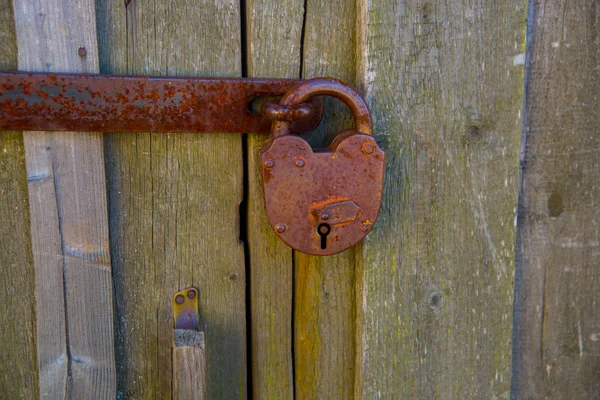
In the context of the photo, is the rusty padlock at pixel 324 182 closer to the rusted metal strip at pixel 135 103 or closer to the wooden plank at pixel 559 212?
the rusted metal strip at pixel 135 103

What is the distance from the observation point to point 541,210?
90 cm

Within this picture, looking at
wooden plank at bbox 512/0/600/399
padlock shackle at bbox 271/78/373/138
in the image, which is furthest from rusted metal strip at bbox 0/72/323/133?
wooden plank at bbox 512/0/600/399

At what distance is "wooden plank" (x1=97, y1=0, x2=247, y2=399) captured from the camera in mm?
788

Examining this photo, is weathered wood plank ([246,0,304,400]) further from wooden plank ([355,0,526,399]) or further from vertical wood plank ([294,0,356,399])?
wooden plank ([355,0,526,399])

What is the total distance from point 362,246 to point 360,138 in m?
0.20

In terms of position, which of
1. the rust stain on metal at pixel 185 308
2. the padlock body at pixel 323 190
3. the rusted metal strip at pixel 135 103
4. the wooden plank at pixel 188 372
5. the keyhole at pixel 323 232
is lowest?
the wooden plank at pixel 188 372

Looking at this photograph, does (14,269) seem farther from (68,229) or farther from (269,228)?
(269,228)

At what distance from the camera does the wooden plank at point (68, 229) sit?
2.44 ft

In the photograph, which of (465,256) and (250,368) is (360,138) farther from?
(250,368)

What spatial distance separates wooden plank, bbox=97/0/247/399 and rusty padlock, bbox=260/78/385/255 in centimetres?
14

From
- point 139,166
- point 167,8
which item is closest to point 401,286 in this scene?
point 139,166

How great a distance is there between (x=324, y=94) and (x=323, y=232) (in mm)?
212

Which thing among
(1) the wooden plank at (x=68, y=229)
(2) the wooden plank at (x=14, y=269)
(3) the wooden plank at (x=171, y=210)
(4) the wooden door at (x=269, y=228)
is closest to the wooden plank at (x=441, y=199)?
(4) the wooden door at (x=269, y=228)

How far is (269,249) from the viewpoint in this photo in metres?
0.86
